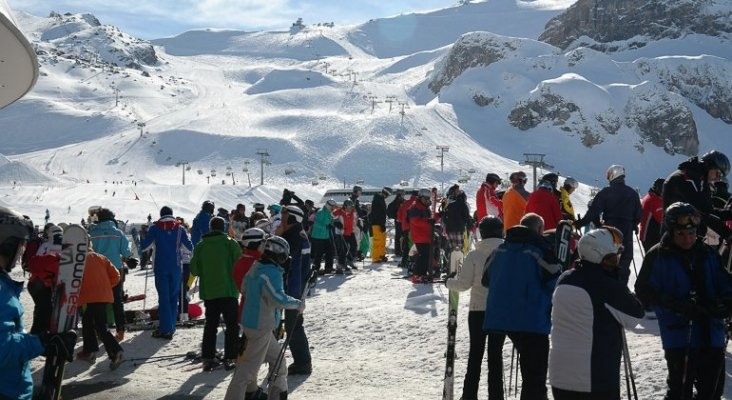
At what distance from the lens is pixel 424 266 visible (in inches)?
565

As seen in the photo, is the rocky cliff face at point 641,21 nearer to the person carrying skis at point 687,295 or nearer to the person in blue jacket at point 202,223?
the person in blue jacket at point 202,223

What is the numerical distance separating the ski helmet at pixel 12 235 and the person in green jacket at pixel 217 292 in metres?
4.52

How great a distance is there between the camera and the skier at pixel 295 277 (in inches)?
323

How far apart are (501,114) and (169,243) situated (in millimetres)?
116654

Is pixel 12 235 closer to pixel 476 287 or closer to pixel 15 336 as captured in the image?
pixel 15 336

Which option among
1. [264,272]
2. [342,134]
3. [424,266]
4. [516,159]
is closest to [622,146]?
[516,159]

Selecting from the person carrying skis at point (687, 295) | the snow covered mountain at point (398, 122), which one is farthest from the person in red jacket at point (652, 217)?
the snow covered mountain at point (398, 122)

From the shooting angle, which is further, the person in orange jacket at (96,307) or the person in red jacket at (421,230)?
the person in red jacket at (421,230)

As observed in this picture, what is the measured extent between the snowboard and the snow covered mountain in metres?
57.3

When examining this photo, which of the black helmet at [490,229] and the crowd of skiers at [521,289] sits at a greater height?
the black helmet at [490,229]

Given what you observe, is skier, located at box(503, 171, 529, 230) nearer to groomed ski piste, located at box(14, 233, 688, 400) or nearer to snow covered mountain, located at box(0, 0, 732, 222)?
groomed ski piste, located at box(14, 233, 688, 400)

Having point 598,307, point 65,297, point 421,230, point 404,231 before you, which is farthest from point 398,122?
point 598,307

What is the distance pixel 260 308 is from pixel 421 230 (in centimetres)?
767

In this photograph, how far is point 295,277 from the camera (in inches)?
340
